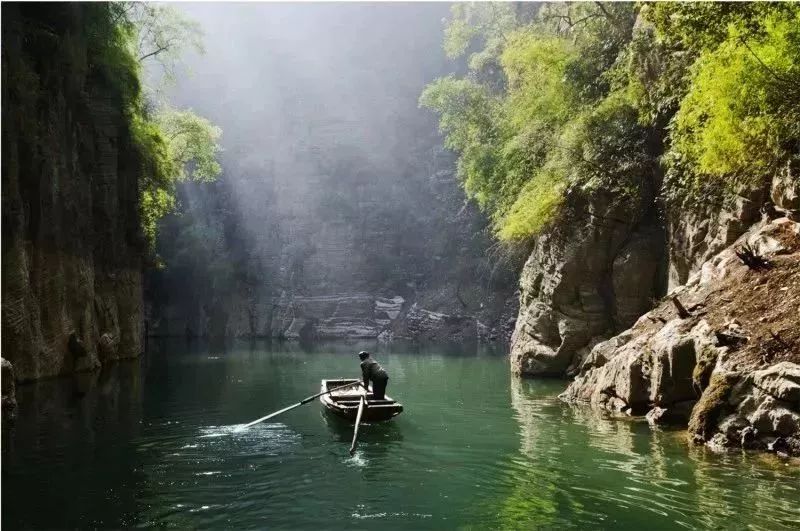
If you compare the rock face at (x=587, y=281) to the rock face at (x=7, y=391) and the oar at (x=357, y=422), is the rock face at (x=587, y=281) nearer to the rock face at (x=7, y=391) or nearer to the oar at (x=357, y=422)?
the oar at (x=357, y=422)

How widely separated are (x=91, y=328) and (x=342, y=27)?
61.1 metres

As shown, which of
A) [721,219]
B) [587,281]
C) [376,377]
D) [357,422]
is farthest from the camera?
[587,281]

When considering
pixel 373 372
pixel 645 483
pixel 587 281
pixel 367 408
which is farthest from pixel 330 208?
pixel 645 483

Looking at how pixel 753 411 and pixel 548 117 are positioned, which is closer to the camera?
pixel 753 411

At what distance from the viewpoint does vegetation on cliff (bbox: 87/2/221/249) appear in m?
25.2

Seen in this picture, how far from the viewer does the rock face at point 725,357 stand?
910 centimetres

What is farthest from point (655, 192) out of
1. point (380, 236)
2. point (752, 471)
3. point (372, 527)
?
point (380, 236)

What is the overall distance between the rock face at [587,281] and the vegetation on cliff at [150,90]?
19.2 metres

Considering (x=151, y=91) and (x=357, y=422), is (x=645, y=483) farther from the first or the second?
(x=151, y=91)

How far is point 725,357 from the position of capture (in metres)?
10.3

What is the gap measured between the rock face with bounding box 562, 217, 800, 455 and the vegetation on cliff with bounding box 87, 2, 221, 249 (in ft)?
73.8

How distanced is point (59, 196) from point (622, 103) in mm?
18594

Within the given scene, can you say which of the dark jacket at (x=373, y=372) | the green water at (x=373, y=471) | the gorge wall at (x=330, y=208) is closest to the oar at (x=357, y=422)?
the green water at (x=373, y=471)

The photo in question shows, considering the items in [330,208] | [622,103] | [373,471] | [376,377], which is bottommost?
[373,471]
